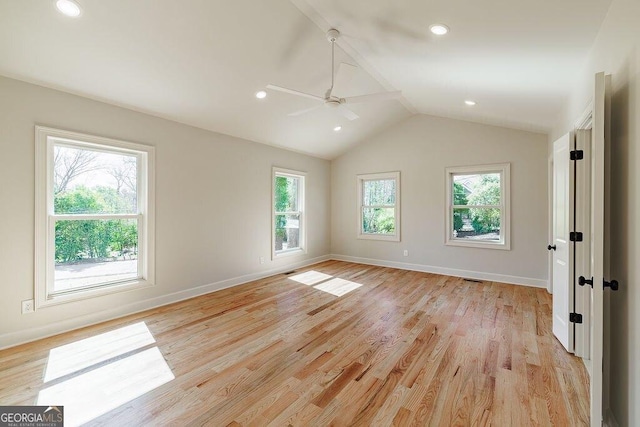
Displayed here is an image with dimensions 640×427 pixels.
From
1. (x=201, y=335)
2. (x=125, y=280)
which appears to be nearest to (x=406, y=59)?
(x=201, y=335)

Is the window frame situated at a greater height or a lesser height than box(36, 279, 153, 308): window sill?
greater

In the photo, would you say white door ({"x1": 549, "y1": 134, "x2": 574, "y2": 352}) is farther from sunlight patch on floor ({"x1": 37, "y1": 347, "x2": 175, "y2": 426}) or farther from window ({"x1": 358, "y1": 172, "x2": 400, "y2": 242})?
sunlight patch on floor ({"x1": 37, "y1": 347, "x2": 175, "y2": 426})

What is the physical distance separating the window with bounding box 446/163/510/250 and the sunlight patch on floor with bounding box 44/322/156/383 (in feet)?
16.8

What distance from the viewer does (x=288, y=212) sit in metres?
6.11

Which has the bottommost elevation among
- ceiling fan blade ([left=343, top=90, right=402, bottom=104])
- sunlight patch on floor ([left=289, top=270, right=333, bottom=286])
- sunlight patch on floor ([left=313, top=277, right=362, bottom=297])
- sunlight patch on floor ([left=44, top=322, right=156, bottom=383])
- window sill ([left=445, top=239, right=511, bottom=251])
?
sunlight patch on floor ([left=44, top=322, right=156, bottom=383])

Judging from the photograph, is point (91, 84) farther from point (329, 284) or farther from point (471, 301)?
point (471, 301)

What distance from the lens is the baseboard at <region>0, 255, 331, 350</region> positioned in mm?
2812

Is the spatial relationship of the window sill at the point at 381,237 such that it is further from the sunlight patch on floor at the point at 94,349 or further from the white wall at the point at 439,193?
the sunlight patch on floor at the point at 94,349

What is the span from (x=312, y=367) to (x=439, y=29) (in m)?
3.09

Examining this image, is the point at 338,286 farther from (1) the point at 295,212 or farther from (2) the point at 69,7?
(2) the point at 69,7

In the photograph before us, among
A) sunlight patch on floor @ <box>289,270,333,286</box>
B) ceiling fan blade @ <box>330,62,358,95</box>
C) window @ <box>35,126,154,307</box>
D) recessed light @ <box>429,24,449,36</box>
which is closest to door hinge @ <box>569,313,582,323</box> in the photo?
recessed light @ <box>429,24,449,36</box>

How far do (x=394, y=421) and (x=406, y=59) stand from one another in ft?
11.2

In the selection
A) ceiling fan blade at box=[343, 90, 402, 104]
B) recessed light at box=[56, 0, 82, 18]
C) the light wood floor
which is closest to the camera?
the light wood floor

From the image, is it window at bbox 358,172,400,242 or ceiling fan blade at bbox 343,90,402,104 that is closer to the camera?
ceiling fan blade at bbox 343,90,402,104
